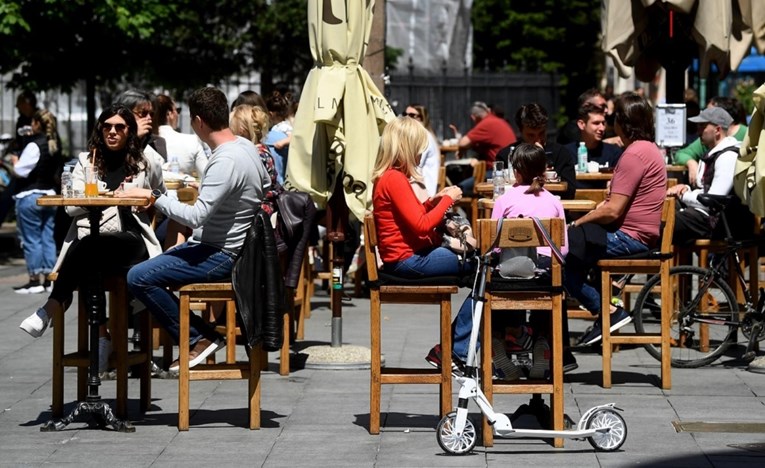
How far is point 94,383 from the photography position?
8.39 meters

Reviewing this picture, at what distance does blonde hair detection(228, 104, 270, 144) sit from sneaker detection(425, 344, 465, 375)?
2.50 meters

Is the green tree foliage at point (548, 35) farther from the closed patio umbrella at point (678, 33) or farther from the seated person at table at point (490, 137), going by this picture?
the closed patio umbrella at point (678, 33)

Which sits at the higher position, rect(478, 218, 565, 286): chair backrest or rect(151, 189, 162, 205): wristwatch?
rect(151, 189, 162, 205): wristwatch

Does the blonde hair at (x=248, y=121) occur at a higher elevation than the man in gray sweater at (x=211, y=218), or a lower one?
higher

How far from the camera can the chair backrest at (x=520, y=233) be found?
7.70 metres

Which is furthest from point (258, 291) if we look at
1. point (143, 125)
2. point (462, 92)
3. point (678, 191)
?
point (462, 92)

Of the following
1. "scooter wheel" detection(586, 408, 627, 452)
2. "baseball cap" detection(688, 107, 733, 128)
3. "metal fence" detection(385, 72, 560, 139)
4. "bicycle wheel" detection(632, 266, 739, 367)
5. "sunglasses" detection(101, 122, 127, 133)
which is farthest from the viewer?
"metal fence" detection(385, 72, 560, 139)

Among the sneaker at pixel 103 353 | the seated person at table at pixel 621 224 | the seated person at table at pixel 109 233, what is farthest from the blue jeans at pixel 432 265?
the seated person at table at pixel 621 224

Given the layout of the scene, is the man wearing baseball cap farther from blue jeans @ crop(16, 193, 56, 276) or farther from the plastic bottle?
blue jeans @ crop(16, 193, 56, 276)

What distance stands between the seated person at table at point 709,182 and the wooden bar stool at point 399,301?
11.0ft

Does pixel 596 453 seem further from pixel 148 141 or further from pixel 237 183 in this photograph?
pixel 148 141

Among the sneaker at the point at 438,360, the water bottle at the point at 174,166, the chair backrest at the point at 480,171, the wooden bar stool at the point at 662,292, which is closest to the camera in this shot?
the sneaker at the point at 438,360

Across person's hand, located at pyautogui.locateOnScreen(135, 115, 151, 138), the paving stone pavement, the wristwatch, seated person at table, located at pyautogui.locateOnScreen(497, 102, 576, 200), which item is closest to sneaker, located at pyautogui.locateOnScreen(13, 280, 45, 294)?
the paving stone pavement

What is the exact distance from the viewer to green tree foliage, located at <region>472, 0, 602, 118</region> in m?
54.3
